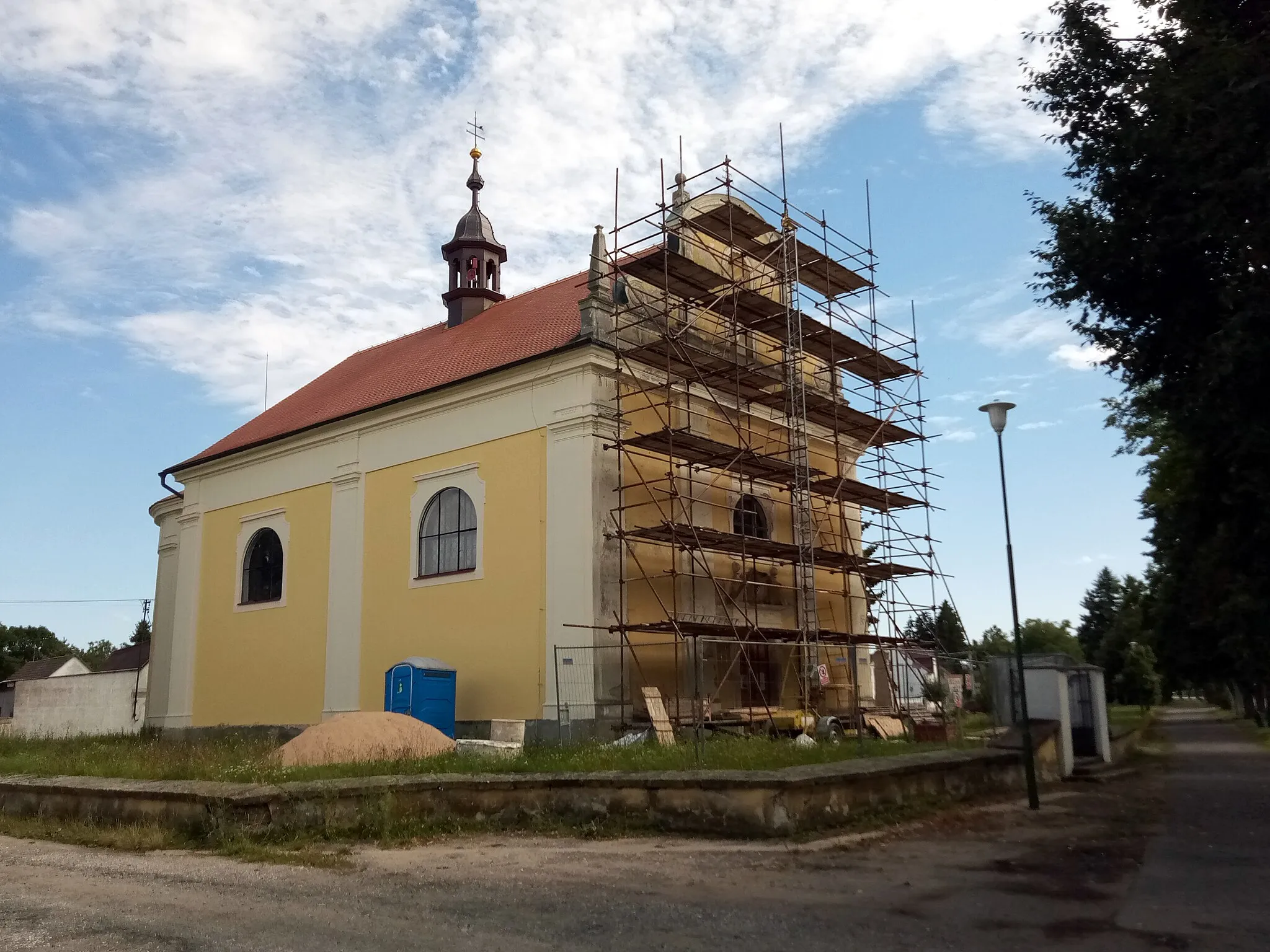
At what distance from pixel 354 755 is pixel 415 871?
18.0 ft

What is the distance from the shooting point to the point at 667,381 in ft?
60.1

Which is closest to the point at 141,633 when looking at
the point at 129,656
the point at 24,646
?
the point at 24,646

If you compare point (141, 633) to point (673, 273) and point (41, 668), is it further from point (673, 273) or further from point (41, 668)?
point (673, 273)

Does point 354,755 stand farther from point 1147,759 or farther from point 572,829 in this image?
point 1147,759

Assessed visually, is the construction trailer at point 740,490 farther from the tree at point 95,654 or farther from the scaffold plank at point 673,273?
the tree at point 95,654

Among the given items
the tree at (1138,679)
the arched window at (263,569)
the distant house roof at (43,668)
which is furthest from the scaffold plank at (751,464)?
the distant house roof at (43,668)

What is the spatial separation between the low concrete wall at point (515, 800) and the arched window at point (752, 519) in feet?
33.0

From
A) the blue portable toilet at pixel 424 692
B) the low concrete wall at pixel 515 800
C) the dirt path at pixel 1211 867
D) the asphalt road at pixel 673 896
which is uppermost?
the blue portable toilet at pixel 424 692

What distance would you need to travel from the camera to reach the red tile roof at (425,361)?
21.0m

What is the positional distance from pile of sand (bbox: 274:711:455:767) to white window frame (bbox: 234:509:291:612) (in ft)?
32.4

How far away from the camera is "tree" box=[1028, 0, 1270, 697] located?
30.5ft

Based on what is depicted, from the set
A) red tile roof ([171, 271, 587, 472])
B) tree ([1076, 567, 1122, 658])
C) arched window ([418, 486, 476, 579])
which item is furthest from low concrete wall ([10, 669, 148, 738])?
tree ([1076, 567, 1122, 658])

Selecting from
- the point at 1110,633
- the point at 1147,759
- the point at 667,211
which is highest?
the point at 667,211

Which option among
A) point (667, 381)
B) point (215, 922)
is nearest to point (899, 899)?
point (215, 922)
